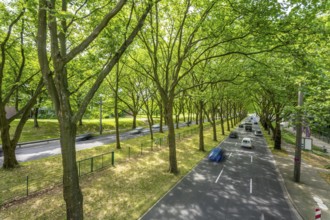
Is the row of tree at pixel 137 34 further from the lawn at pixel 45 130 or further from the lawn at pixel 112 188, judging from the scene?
the lawn at pixel 45 130

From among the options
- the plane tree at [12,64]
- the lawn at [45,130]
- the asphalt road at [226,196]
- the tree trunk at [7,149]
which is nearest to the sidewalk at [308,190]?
the asphalt road at [226,196]

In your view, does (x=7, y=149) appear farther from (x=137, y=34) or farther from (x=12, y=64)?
(x=137, y=34)

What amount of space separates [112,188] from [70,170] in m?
5.58

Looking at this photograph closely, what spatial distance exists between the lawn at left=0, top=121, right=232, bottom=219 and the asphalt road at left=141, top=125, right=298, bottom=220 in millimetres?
897

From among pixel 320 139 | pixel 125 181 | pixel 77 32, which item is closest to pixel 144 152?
pixel 125 181

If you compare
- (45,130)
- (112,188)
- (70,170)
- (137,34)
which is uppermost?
(137,34)

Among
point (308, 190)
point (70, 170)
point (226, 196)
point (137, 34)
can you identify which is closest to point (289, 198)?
point (308, 190)

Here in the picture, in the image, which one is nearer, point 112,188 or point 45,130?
point 112,188

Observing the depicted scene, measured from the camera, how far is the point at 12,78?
17.1 meters

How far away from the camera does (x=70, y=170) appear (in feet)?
21.5

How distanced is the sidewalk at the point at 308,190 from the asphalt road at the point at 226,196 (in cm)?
58

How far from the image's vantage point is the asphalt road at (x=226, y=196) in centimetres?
891

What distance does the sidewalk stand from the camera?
9.64m

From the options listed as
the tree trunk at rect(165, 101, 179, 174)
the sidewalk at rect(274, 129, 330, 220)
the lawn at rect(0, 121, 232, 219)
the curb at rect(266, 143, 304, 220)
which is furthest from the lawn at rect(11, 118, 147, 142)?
the sidewalk at rect(274, 129, 330, 220)
